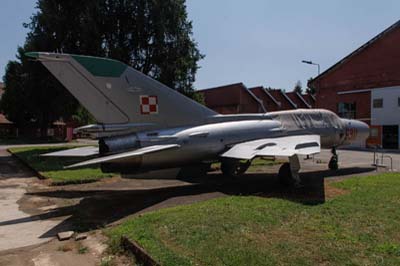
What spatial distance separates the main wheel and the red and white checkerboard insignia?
370 cm

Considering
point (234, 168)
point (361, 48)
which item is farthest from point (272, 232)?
point (361, 48)

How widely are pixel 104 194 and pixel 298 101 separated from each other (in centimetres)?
5029

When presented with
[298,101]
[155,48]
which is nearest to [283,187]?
[155,48]

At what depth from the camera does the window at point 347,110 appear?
35.2 metres

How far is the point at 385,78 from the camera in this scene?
32.4m

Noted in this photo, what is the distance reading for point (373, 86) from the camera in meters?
33.3

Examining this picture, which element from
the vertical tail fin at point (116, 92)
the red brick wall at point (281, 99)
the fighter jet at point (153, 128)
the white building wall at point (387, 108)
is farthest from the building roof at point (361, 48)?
the vertical tail fin at point (116, 92)

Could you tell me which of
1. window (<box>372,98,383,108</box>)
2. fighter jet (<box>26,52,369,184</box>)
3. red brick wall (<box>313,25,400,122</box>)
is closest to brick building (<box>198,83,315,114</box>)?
red brick wall (<box>313,25,400,122</box>)

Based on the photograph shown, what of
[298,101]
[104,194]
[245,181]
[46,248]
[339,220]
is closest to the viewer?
[46,248]

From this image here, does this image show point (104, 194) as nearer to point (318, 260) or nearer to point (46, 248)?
point (46, 248)

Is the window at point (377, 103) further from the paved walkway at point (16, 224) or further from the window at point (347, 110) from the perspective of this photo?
the paved walkway at point (16, 224)

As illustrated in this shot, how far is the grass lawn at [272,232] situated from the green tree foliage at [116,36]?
1638 cm

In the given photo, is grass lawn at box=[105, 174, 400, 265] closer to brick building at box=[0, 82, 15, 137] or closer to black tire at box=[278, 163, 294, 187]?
black tire at box=[278, 163, 294, 187]

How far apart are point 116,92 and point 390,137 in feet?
97.3
